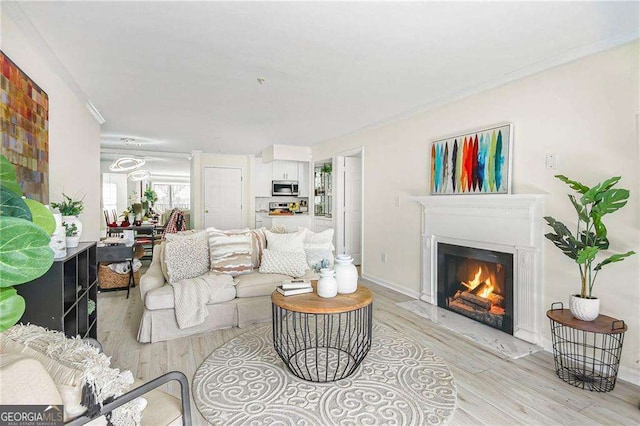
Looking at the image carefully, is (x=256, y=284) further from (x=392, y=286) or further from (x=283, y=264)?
(x=392, y=286)

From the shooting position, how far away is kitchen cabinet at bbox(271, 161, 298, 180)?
25.2 feet

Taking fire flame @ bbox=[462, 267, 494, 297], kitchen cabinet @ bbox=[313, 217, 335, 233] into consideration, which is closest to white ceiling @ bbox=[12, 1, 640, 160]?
fire flame @ bbox=[462, 267, 494, 297]

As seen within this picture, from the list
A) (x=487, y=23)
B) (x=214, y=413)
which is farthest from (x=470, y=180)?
(x=214, y=413)

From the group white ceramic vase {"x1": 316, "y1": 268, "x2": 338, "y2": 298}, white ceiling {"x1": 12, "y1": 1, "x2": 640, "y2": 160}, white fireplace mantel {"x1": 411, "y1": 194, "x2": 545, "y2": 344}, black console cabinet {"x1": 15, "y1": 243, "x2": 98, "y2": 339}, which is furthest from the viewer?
white fireplace mantel {"x1": 411, "y1": 194, "x2": 545, "y2": 344}

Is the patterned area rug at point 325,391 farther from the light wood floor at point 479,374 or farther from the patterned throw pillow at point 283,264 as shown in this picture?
the patterned throw pillow at point 283,264

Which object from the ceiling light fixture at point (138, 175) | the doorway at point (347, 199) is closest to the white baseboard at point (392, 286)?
the doorway at point (347, 199)

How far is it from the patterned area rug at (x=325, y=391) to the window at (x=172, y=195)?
12.7 metres

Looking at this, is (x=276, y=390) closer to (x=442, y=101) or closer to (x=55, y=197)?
(x=55, y=197)

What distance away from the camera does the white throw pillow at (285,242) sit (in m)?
3.72

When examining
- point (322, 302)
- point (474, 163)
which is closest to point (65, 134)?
point (322, 302)

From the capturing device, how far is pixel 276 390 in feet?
6.97

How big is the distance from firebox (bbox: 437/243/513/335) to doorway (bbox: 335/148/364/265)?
2462 mm

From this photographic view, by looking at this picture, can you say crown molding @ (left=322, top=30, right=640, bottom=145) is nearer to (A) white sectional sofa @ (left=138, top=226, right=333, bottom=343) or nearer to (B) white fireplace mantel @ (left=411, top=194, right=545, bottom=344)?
(B) white fireplace mantel @ (left=411, top=194, right=545, bottom=344)

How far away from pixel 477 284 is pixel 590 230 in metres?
1.21
